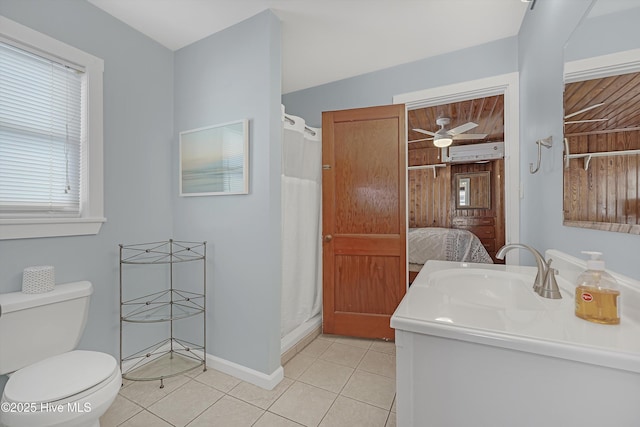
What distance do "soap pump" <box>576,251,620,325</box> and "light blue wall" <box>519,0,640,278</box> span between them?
0.30 feet

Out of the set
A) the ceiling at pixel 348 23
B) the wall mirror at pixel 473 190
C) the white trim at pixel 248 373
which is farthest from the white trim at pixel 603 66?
the wall mirror at pixel 473 190

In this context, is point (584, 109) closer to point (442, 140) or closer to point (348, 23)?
point (348, 23)

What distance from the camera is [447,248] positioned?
4246 millimetres

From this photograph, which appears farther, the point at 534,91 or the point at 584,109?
the point at 534,91

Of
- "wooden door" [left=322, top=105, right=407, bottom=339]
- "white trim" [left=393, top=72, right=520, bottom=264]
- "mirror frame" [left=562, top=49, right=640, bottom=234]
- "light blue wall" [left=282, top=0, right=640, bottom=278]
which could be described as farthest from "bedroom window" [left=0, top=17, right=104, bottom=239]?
"white trim" [left=393, top=72, right=520, bottom=264]

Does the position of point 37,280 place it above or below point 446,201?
below

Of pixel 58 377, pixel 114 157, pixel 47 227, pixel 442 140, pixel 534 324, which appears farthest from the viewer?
pixel 442 140

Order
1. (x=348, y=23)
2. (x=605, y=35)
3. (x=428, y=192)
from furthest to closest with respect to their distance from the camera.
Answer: (x=428, y=192)
(x=348, y=23)
(x=605, y=35)

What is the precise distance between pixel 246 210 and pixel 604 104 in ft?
5.68

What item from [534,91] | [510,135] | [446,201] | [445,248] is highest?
[534,91]

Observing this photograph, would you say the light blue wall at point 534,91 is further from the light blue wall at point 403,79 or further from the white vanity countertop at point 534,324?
the white vanity countertop at point 534,324

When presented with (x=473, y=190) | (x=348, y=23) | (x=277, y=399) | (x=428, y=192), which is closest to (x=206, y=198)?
(x=277, y=399)

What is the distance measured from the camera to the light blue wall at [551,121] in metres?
0.87

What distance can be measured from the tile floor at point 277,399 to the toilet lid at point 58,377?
0.44m
